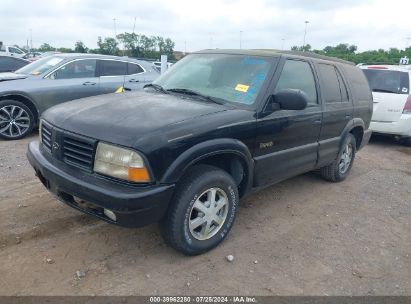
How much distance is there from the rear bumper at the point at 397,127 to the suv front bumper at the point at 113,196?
253 inches

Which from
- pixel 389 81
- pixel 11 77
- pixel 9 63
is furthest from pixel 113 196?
pixel 9 63

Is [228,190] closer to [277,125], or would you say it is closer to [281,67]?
[277,125]

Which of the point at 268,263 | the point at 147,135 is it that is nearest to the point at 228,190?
the point at 268,263

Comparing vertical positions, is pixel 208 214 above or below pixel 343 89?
below

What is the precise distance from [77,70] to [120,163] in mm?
5529

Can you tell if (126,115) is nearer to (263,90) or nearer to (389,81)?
(263,90)

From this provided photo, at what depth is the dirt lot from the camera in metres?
2.96

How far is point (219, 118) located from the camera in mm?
3295

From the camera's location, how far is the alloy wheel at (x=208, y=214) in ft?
10.7

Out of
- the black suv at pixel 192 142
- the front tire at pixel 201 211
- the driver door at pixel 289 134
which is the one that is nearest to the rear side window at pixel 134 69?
the black suv at pixel 192 142

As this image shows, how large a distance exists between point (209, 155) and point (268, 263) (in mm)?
1117

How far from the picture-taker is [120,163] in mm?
2812

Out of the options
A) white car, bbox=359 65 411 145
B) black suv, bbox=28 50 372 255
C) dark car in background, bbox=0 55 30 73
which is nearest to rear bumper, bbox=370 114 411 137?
white car, bbox=359 65 411 145

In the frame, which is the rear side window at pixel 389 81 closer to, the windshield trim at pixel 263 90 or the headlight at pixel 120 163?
the windshield trim at pixel 263 90
